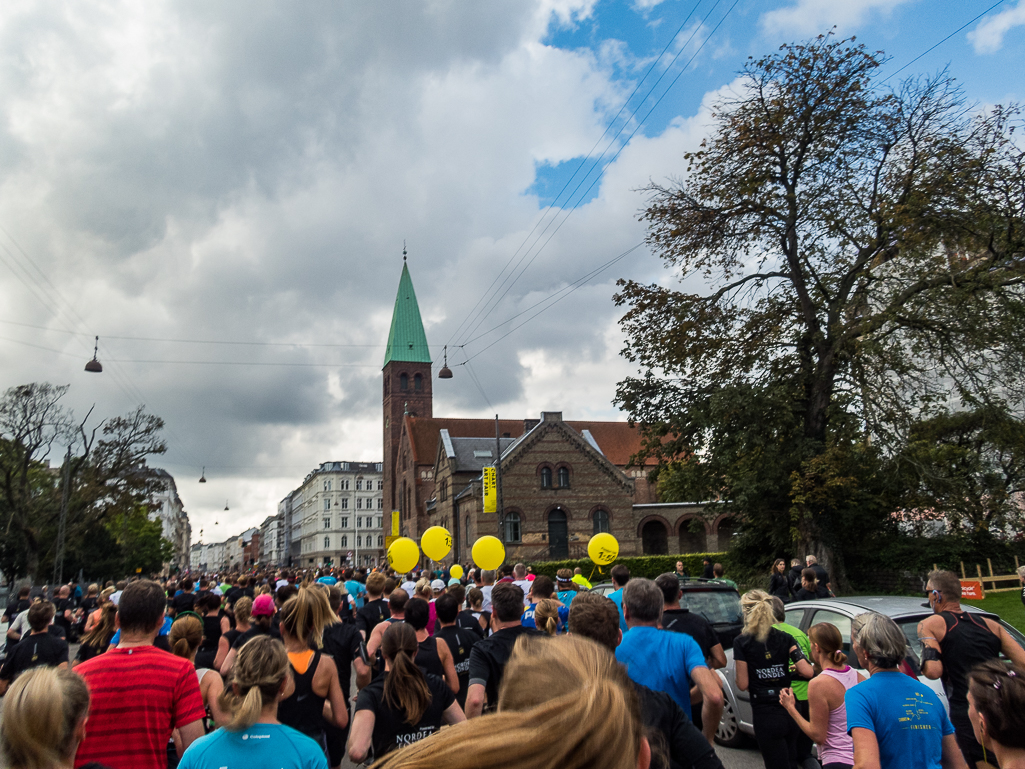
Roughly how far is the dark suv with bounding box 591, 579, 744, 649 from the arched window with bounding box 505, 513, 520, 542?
37.4 metres

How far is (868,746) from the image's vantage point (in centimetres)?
371

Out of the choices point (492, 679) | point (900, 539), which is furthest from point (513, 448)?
point (492, 679)

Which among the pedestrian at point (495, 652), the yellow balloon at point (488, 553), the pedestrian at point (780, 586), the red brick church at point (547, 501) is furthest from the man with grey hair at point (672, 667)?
the red brick church at point (547, 501)

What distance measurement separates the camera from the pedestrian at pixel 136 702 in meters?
3.68

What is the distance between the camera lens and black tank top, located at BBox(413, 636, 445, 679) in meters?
5.09

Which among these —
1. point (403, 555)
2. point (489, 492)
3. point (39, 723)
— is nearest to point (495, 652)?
point (39, 723)

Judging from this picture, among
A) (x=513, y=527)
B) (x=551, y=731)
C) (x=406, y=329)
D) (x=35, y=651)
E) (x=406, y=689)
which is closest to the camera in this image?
(x=551, y=731)

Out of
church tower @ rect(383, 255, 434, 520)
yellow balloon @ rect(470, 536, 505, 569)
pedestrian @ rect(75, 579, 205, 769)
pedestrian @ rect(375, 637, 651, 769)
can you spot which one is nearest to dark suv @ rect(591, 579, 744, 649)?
yellow balloon @ rect(470, 536, 505, 569)

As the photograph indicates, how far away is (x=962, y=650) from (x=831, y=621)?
231 cm

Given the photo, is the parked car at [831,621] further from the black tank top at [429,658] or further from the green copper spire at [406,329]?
the green copper spire at [406,329]

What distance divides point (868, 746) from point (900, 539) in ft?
72.6

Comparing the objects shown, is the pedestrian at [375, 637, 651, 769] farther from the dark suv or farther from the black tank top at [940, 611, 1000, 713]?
the dark suv

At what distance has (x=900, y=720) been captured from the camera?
12.3ft

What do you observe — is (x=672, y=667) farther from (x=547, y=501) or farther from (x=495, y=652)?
(x=547, y=501)
